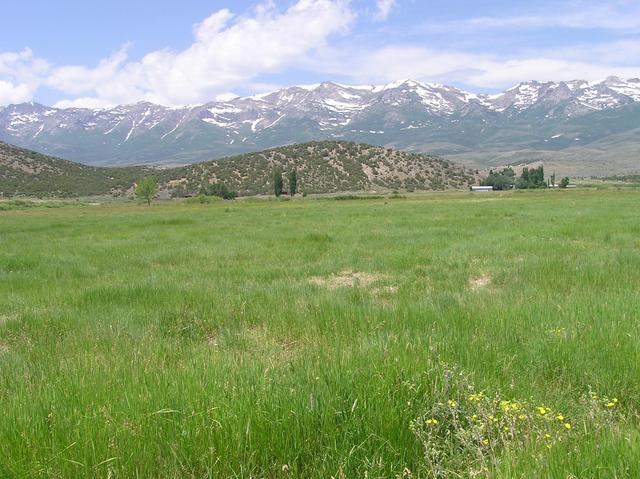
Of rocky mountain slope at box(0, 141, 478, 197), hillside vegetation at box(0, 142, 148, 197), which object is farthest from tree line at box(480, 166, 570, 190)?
hillside vegetation at box(0, 142, 148, 197)

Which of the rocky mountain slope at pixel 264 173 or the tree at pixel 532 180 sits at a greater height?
the rocky mountain slope at pixel 264 173

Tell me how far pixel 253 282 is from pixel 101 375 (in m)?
7.09

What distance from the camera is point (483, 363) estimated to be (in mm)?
4918

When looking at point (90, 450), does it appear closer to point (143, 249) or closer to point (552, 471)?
point (552, 471)

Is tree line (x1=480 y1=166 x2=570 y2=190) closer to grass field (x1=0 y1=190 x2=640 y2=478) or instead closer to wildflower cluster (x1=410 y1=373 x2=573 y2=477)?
grass field (x1=0 y1=190 x2=640 y2=478)

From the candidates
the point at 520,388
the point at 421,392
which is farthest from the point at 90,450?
the point at 520,388

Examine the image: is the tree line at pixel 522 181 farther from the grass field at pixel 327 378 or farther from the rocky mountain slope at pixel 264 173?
the grass field at pixel 327 378

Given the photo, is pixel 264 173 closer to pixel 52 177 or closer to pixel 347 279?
pixel 52 177

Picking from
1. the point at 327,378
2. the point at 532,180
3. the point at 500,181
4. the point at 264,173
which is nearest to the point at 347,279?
the point at 327,378

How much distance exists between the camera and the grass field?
3213mm

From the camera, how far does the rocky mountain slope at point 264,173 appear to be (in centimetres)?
15538

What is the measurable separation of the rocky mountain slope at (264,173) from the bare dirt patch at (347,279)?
136 m

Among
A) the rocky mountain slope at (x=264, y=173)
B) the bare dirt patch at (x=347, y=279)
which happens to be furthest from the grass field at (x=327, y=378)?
the rocky mountain slope at (x=264, y=173)

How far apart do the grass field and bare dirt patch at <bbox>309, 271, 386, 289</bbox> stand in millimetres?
689
